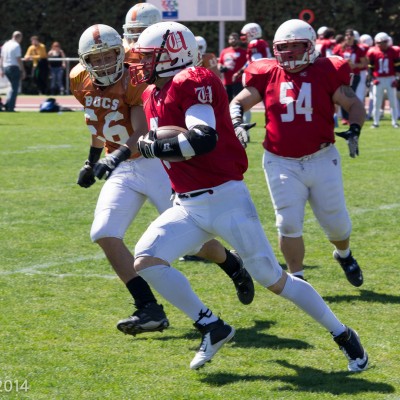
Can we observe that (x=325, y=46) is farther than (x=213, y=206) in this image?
Yes

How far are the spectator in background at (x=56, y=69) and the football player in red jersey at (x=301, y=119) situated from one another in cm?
2181

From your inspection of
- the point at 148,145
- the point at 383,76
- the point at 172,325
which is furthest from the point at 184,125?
the point at 383,76

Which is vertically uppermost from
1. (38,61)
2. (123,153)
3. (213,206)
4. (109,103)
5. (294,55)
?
(294,55)

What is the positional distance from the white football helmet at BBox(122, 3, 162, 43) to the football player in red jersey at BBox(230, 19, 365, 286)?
83 cm

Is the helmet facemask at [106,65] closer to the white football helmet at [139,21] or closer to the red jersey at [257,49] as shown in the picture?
the white football helmet at [139,21]

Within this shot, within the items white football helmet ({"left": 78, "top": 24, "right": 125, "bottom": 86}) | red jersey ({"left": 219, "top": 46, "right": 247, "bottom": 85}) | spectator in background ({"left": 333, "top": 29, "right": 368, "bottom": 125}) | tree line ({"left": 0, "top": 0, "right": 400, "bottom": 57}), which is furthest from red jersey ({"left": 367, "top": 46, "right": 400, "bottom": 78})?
white football helmet ({"left": 78, "top": 24, "right": 125, "bottom": 86})

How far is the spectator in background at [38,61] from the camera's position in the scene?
88.1ft

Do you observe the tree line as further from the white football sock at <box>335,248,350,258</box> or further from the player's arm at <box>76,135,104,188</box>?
the player's arm at <box>76,135,104,188</box>

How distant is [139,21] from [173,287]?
2.54 metres

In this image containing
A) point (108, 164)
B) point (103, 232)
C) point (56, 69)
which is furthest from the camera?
point (56, 69)

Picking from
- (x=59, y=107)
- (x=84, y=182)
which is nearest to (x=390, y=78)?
(x=59, y=107)

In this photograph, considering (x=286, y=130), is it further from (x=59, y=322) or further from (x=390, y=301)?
(x=59, y=322)

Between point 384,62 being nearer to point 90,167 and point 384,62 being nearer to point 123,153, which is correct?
point 90,167

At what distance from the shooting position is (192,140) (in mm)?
4562
